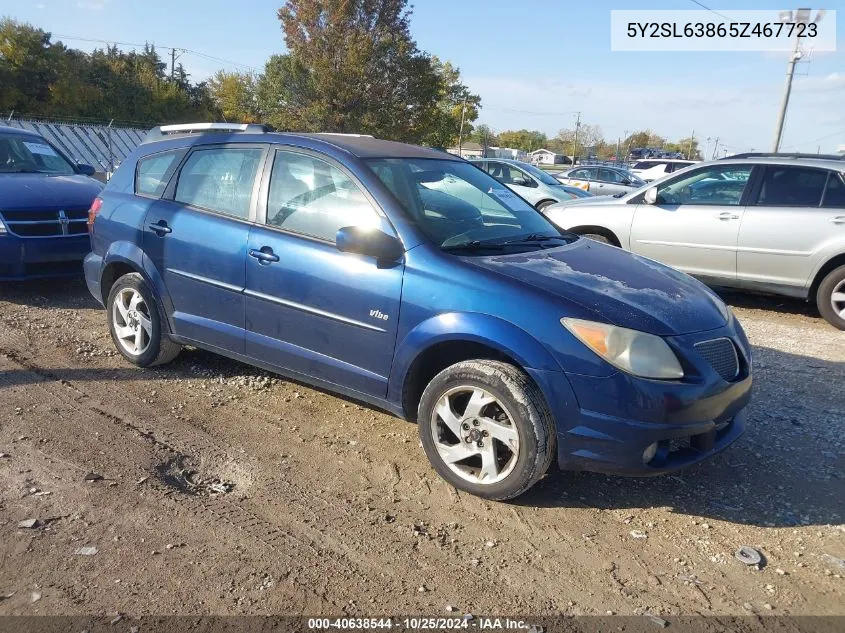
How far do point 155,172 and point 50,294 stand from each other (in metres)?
3.11

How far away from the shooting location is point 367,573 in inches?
113

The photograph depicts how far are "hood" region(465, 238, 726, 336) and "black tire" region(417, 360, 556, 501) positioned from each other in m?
0.47

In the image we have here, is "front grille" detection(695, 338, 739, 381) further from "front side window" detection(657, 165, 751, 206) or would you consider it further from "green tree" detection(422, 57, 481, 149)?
"green tree" detection(422, 57, 481, 149)

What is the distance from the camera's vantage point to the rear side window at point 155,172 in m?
4.98

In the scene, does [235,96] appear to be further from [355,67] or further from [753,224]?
[753,224]

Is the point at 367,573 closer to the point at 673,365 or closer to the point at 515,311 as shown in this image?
the point at 515,311

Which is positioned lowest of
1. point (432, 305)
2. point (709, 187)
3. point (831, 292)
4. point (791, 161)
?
point (831, 292)

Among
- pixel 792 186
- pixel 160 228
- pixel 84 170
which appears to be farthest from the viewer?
pixel 84 170

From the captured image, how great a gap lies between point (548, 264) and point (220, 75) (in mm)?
59252

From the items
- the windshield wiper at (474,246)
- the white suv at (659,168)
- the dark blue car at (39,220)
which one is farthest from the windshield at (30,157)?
the white suv at (659,168)

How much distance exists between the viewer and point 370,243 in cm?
363

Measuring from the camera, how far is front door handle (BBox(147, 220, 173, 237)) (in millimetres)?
4695

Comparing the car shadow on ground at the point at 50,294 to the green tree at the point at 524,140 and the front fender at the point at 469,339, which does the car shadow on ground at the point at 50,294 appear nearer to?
the front fender at the point at 469,339

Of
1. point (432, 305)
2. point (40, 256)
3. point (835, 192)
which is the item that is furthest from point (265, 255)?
point (835, 192)
